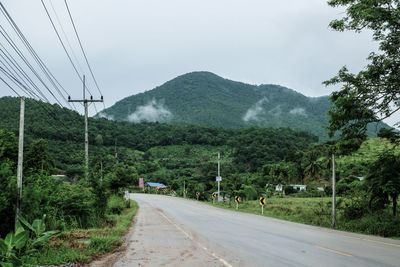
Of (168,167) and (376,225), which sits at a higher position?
(168,167)

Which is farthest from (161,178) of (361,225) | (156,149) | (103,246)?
(103,246)

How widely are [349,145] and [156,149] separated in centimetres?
11815

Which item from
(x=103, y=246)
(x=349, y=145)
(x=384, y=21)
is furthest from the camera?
(x=349, y=145)

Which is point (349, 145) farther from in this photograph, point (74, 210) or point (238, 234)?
point (74, 210)

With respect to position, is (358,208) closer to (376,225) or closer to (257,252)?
(376,225)

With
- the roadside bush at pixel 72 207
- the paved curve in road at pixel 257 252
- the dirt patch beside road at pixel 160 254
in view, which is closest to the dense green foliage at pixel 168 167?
the roadside bush at pixel 72 207

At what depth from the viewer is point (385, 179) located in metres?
18.1

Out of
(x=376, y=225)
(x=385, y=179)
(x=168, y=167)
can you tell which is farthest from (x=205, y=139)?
(x=376, y=225)

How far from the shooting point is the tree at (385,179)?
17.6m

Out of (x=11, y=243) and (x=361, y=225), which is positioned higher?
(x=11, y=243)

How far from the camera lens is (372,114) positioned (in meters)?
15.6

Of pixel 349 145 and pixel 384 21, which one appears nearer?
pixel 384 21

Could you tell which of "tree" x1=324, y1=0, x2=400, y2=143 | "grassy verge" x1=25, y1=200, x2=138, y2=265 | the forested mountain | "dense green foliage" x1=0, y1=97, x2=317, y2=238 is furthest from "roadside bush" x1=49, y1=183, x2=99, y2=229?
the forested mountain

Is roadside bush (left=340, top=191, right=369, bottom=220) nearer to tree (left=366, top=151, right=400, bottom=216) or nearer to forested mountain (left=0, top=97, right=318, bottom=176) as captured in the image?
tree (left=366, top=151, right=400, bottom=216)
